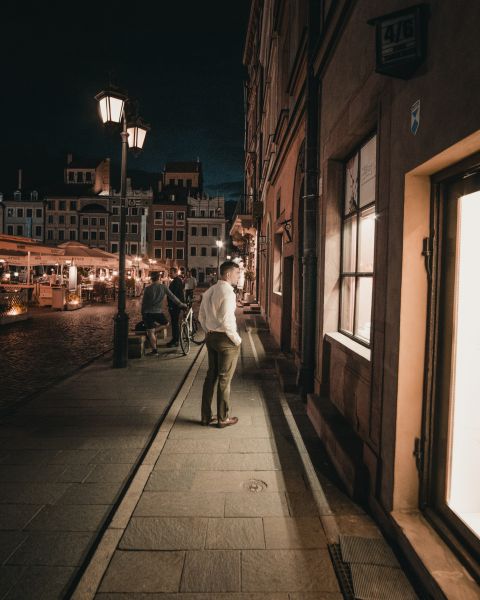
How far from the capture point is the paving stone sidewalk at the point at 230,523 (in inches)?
103

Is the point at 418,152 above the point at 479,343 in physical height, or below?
above

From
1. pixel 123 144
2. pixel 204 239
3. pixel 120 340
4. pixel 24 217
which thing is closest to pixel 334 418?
pixel 120 340

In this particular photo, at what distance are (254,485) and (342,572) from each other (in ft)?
4.16

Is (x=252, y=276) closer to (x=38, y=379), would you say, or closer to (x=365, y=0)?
(x=38, y=379)

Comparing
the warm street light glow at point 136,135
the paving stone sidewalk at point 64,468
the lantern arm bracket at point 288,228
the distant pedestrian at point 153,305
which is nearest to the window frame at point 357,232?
the paving stone sidewalk at point 64,468

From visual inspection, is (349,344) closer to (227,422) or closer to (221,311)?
(221,311)

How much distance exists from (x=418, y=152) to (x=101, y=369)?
761 centimetres

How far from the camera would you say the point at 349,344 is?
15.3ft

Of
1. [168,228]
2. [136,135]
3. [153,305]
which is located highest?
[168,228]

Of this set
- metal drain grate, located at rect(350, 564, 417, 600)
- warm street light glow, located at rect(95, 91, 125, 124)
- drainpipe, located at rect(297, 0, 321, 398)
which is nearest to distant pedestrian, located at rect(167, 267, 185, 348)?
warm street light glow, located at rect(95, 91, 125, 124)

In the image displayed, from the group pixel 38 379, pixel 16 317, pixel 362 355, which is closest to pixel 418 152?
pixel 362 355

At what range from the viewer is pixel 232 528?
3217 mm

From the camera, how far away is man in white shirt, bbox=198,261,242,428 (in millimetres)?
5160

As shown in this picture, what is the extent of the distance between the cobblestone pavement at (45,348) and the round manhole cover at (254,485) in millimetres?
4282
